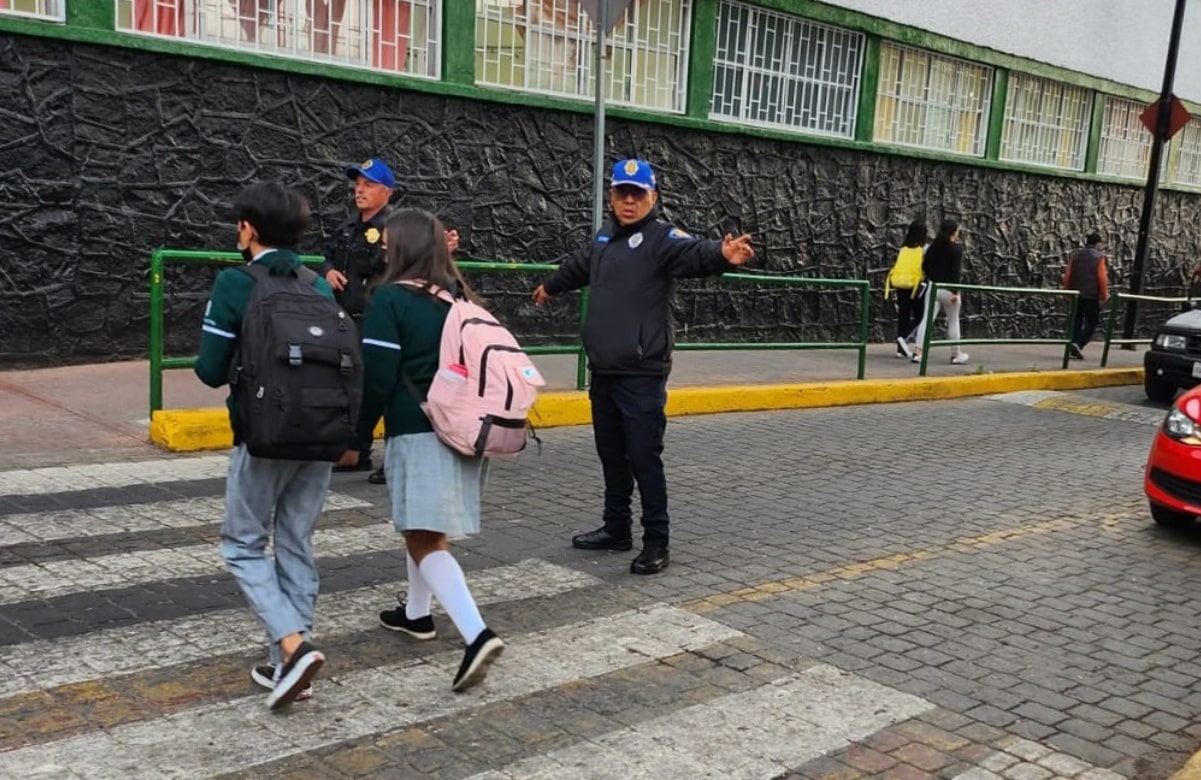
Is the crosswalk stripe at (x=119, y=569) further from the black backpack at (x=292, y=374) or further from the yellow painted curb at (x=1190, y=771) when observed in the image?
the yellow painted curb at (x=1190, y=771)

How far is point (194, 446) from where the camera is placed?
24.9ft

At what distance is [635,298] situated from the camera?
559 cm

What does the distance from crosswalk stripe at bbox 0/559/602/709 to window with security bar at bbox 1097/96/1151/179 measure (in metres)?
19.4

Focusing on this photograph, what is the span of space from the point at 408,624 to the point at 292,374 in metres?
1.39

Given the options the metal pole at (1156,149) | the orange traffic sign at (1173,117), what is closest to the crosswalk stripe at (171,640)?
the metal pole at (1156,149)

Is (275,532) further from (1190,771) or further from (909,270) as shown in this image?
(909,270)

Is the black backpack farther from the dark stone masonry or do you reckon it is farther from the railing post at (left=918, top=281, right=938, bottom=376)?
the railing post at (left=918, top=281, right=938, bottom=376)

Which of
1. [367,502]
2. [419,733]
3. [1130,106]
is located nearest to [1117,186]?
[1130,106]

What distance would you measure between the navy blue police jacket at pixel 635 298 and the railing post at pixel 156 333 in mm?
3410

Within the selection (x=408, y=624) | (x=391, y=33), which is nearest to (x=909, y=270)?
(x=391, y=33)

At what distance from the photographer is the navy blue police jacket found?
5.55m

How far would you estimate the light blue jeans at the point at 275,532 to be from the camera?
3.83 metres

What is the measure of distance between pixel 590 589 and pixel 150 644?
1926 millimetres

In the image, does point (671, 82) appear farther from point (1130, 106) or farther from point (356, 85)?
point (1130, 106)
